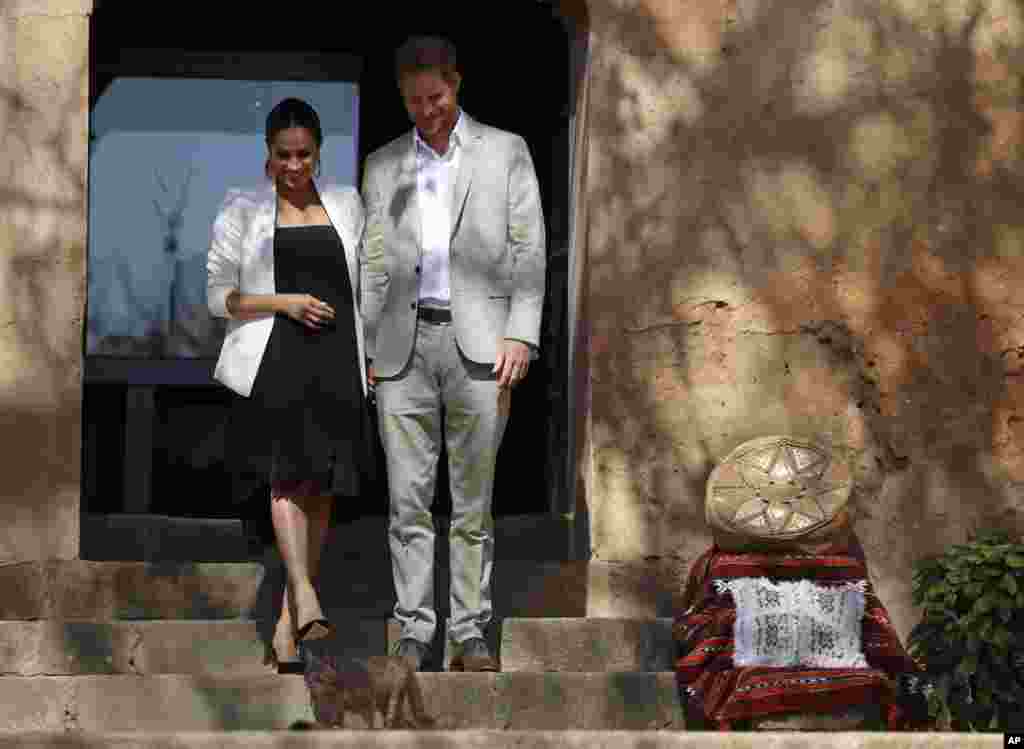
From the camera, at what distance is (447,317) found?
23.8 feet

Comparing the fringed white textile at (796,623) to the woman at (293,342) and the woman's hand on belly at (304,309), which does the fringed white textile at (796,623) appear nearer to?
the woman at (293,342)

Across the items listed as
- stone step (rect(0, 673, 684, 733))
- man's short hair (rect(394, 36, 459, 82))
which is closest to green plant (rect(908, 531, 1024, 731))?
stone step (rect(0, 673, 684, 733))

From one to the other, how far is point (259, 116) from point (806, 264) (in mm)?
4262

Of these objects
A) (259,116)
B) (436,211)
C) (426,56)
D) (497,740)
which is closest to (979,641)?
(497,740)

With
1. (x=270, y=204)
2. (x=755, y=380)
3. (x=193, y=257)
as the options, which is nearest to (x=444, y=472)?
(x=193, y=257)

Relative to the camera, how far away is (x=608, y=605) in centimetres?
802

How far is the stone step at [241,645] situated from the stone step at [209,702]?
324 millimetres

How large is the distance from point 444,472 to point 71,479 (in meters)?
3.69

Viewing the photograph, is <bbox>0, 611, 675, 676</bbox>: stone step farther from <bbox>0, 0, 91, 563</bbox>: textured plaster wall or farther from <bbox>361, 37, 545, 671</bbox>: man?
<bbox>0, 0, 91, 563</bbox>: textured plaster wall

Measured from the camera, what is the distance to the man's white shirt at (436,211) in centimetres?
729

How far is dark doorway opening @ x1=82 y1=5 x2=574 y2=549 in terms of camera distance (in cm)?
1130

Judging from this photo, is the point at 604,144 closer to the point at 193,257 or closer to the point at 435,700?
the point at 435,700

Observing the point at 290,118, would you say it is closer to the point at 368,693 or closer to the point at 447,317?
the point at 447,317

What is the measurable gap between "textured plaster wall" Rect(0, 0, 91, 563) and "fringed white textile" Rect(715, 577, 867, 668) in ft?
7.70
